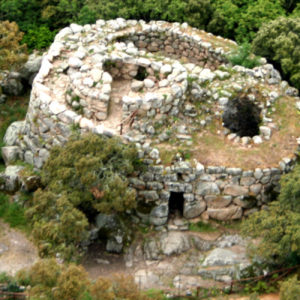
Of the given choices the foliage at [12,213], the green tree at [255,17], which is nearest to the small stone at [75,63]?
the foliage at [12,213]

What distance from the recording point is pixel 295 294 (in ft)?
37.8

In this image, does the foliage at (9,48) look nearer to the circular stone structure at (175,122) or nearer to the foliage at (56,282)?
the circular stone structure at (175,122)

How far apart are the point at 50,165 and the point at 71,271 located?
15.6 ft

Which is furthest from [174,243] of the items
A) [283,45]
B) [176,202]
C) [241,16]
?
[241,16]

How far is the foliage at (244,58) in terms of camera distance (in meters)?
20.1

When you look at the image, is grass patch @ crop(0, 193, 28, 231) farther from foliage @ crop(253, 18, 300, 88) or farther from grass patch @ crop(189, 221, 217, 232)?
foliage @ crop(253, 18, 300, 88)

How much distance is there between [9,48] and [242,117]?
9.81m

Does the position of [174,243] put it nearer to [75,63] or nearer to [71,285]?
[71,285]

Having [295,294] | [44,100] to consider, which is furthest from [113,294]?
[44,100]

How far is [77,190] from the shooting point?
14.8 meters

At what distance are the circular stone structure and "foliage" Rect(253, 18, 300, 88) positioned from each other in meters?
0.63

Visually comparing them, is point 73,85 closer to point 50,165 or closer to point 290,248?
point 50,165

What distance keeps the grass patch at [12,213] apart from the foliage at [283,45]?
36.8ft

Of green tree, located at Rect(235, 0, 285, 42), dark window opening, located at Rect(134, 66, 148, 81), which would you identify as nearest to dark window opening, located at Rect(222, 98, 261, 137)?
dark window opening, located at Rect(134, 66, 148, 81)
